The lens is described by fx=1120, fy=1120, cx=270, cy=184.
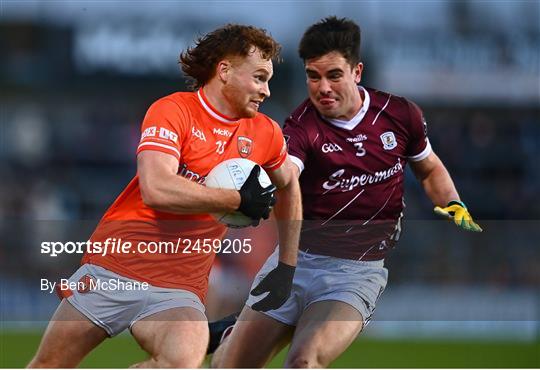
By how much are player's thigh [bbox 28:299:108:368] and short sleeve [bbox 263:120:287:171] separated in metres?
1.23

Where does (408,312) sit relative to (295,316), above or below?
below

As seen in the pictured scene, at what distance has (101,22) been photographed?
1750 centimetres

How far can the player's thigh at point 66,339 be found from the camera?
5398 mm

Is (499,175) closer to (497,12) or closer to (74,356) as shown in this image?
(497,12)

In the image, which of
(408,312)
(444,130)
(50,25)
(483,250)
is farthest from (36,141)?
(483,250)

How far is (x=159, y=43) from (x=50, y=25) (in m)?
1.75

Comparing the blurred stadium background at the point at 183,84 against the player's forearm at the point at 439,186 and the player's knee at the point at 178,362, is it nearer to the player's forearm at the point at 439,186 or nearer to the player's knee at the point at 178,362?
the player's forearm at the point at 439,186

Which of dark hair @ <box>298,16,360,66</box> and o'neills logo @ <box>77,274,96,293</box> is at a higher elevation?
dark hair @ <box>298,16,360,66</box>

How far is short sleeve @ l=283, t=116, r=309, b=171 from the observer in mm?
6160

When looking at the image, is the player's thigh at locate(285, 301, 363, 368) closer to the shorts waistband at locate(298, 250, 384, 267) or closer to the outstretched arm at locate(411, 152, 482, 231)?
the shorts waistband at locate(298, 250, 384, 267)

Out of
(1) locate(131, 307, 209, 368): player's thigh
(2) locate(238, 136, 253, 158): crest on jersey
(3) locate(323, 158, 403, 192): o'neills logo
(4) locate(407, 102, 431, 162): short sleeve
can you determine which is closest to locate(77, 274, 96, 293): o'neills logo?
(1) locate(131, 307, 209, 368): player's thigh

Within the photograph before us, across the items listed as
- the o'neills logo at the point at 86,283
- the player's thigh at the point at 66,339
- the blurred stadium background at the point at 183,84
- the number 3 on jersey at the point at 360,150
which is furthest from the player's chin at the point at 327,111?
the blurred stadium background at the point at 183,84

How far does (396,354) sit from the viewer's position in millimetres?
11672
